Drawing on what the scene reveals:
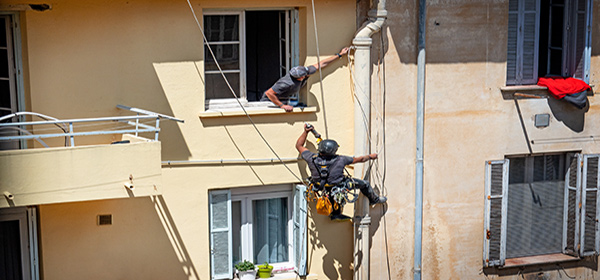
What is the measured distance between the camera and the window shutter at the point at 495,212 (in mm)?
13164

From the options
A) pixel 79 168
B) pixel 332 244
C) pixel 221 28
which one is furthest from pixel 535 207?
pixel 79 168

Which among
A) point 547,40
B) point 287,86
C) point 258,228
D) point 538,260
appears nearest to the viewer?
point 287,86

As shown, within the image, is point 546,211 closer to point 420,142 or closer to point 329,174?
point 420,142

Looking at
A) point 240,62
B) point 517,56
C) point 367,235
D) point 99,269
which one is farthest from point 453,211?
point 99,269

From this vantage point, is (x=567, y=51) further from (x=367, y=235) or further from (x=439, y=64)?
(x=367, y=235)

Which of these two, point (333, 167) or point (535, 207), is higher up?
point (333, 167)

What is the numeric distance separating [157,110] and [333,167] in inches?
96.9

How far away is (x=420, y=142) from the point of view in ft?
41.6

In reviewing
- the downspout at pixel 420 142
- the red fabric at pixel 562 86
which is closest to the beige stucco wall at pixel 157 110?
the downspout at pixel 420 142

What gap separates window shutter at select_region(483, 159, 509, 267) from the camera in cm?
1316

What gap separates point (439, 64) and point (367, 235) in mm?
2704

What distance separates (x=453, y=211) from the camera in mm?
13141

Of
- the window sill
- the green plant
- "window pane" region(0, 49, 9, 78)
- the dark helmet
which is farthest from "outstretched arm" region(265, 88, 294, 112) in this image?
the window sill

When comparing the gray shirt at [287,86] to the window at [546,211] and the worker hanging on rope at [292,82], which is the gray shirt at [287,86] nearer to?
the worker hanging on rope at [292,82]
